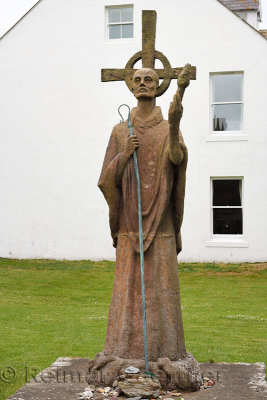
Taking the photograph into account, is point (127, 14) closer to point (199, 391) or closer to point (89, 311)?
point (89, 311)

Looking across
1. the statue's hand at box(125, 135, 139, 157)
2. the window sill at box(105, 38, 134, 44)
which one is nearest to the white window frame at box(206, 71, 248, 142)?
the window sill at box(105, 38, 134, 44)

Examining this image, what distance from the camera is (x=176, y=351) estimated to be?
5.49m

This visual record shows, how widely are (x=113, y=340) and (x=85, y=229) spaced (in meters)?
13.4

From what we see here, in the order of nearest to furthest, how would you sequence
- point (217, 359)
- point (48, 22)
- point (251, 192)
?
1. point (217, 359)
2. point (251, 192)
3. point (48, 22)

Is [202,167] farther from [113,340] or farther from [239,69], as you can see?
[113,340]

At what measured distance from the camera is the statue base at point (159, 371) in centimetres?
530

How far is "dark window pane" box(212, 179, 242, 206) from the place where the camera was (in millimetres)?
18344

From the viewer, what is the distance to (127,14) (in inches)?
754

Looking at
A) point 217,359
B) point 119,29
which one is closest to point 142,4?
point 119,29

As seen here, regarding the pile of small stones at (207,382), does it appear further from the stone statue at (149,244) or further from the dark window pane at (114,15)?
the dark window pane at (114,15)

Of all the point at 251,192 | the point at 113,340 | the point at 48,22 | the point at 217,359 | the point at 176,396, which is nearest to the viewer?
the point at 176,396

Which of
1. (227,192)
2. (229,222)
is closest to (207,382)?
(229,222)

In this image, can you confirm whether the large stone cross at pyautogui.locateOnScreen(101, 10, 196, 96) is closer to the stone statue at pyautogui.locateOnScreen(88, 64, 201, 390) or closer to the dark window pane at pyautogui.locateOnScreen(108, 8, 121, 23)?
the stone statue at pyautogui.locateOnScreen(88, 64, 201, 390)

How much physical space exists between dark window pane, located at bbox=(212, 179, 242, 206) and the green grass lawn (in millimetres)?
2103
